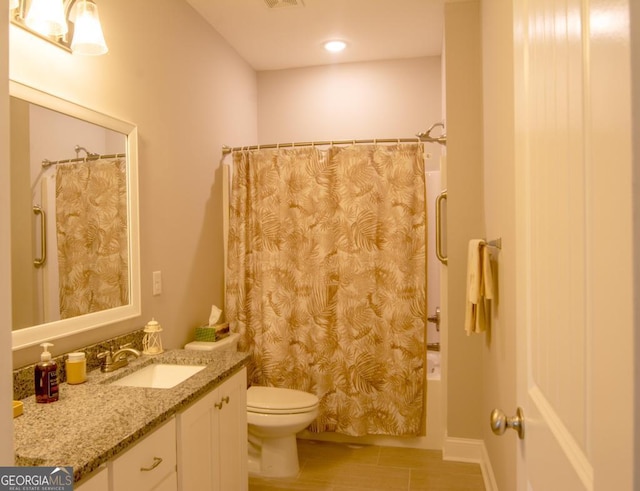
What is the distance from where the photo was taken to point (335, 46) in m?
3.35

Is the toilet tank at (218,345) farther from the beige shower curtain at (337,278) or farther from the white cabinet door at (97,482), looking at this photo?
the white cabinet door at (97,482)

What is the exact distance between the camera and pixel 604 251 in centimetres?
47

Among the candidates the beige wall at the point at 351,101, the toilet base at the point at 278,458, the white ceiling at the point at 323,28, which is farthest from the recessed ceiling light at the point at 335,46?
the toilet base at the point at 278,458

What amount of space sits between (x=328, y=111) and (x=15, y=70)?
2.50 meters

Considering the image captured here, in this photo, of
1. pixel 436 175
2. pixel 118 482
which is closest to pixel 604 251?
pixel 118 482

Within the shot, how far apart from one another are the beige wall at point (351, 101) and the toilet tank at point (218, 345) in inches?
70.7

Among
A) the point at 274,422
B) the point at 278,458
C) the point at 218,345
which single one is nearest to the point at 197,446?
the point at 274,422

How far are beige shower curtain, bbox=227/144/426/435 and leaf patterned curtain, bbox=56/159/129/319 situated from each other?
1032mm

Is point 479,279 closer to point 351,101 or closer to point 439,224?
point 439,224

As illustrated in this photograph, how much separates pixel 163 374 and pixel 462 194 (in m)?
1.92

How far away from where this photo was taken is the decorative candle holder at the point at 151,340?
2.15 meters

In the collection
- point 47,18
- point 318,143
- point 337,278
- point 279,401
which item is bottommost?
point 279,401

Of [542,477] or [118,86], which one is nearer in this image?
[542,477]

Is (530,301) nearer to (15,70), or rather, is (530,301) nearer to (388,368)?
(15,70)
